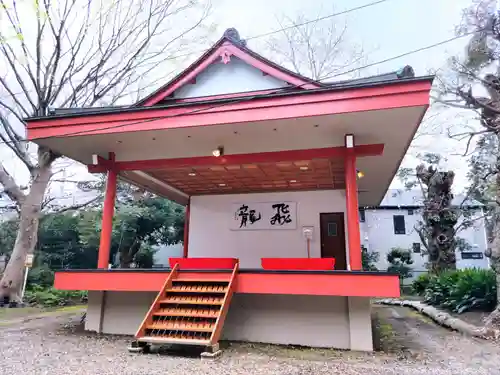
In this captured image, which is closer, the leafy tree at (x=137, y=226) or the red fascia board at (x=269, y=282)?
the red fascia board at (x=269, y=282)

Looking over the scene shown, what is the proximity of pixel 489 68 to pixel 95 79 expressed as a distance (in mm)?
11208

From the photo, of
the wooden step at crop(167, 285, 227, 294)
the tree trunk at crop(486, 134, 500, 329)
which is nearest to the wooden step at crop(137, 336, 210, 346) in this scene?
the wooden step at crop(167, 285, 227, 294)

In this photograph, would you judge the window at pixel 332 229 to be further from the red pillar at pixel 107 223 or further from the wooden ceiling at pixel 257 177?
the red pillar at pixel 107 223

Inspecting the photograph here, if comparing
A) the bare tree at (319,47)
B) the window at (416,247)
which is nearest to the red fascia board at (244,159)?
the bare tree at (319,47)

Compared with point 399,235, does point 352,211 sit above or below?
below

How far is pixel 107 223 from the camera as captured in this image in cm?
656

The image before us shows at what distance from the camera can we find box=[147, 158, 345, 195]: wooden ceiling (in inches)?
276

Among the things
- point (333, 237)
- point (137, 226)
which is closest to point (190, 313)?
point (333, 237)

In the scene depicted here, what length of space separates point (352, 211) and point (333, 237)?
313cm

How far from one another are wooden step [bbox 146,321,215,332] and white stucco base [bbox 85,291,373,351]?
43.5 inches

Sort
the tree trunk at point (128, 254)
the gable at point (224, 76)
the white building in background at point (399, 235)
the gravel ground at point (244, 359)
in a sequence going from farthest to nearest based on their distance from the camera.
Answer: the white building in background at point (399, 235), the tree trunk at point (128, 254), the gable at point (224, 76), the gravel ground at point (244, 359)

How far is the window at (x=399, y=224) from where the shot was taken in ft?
66.2

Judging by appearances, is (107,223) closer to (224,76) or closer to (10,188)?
(224,76)

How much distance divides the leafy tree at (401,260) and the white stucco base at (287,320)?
47.0ft
